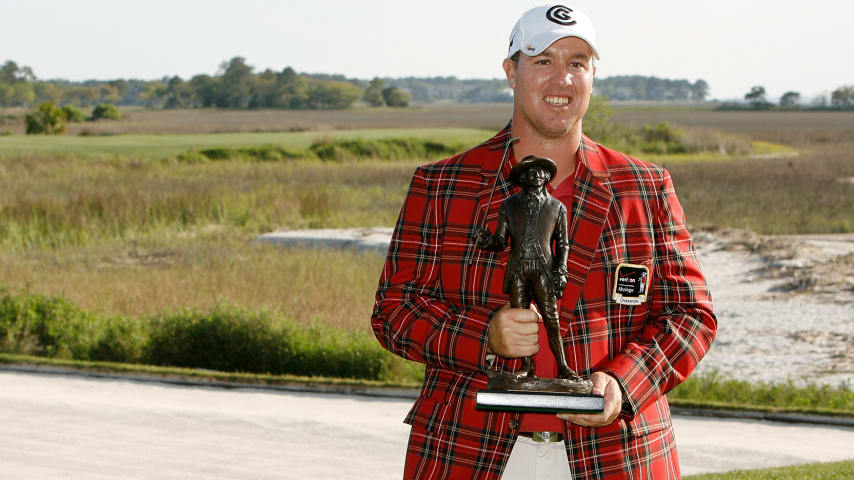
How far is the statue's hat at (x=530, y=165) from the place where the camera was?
2781 millimetres

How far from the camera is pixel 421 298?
3.01 meters

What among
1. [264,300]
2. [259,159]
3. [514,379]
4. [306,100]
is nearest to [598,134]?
[259,159]

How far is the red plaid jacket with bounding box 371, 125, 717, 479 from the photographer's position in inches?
112

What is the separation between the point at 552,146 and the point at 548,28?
0.30m

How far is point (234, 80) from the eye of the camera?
511 ft

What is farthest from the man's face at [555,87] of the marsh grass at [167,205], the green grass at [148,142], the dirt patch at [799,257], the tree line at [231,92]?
the tree line at [231,92]

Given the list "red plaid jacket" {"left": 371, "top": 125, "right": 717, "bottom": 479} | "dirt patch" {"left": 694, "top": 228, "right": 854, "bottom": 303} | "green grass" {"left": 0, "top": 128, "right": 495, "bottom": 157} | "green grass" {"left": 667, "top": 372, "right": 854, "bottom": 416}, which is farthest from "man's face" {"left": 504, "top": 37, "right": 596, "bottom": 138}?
"green grass" {"left": 0, "top": 128, "right": 495, "bottom": 157}

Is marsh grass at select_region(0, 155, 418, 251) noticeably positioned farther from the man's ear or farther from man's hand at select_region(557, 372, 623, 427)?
man's hand at select_region(557, 372, 623, 427)

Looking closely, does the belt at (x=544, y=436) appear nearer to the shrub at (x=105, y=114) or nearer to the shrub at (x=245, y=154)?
the shrub at (x=245, y=154)

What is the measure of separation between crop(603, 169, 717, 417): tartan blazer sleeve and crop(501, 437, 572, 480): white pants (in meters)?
0.19

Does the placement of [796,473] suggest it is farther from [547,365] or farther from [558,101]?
[558,101]

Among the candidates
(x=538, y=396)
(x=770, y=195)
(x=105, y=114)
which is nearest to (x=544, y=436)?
(x=538, y=396)

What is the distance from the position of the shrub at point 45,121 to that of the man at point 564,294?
7878 cm

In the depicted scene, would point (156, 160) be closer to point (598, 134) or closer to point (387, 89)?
point (598, 134)
